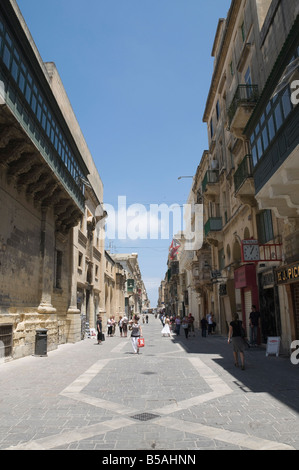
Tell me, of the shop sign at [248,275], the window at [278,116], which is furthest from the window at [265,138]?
the shop sign at [248,275]

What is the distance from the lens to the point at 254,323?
16.7m

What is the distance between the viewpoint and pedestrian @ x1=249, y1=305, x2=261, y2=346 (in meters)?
16.6

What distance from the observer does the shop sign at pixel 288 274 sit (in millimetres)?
12539

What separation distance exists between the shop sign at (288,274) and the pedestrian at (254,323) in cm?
297

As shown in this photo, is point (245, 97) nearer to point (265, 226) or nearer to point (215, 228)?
point (265, 226)

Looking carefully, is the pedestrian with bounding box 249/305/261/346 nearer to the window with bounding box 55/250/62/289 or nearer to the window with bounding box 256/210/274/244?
the window with bounding box 256/210/274/244

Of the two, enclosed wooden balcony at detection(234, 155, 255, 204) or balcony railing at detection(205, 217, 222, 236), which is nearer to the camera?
enclosed wooden balcony at detection(234, 155, 255, 204)

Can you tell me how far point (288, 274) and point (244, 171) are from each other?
6.26 metres

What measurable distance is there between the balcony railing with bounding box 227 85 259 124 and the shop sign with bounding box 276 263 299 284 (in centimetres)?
856

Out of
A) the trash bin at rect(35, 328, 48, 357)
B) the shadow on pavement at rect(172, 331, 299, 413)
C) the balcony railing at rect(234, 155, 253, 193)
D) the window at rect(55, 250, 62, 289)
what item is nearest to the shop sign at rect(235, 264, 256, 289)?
the balcony railing at rect(234, 155, 253, 193)

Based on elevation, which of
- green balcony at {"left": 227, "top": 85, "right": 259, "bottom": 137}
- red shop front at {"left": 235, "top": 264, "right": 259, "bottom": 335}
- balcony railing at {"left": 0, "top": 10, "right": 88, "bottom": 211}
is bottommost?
red shop front at {"left": 235, "top": 264, "right": 259, "bottom": 335}

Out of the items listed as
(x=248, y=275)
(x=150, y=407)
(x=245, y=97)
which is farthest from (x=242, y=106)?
(x=150, y=407)

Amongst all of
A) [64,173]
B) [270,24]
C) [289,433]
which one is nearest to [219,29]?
[270,24]

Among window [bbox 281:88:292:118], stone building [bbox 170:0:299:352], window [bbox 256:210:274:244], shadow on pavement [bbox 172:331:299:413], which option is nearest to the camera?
shadow on pavement [bbox 172:331:299:413]
